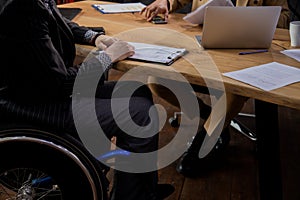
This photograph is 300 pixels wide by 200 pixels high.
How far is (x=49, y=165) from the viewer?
1094 mm

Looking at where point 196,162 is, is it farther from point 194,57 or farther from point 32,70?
point 32,70

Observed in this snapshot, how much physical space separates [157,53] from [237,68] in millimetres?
280

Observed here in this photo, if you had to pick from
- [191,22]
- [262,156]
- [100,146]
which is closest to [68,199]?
[100,146]

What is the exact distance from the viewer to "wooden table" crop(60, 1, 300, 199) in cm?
107

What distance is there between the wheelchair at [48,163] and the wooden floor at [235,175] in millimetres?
663

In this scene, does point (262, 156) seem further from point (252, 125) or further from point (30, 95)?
point (252, 125)

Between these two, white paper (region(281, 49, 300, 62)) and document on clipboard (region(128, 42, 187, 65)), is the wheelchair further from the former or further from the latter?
white paper (region(281, 49, 300, 62))

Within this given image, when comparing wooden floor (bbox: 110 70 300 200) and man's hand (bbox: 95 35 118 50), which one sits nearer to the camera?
man's hand (bbox: 95 35 118 50)

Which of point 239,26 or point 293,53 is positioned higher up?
point 239,26

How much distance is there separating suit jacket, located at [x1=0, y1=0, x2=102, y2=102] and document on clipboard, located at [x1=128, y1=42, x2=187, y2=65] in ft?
0.78

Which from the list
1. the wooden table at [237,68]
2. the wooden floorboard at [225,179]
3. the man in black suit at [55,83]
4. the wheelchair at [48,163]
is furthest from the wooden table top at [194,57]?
the wooden floorboard at [225,179]

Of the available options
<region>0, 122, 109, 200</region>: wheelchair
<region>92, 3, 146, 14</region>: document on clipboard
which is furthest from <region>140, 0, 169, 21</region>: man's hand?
<region>0, 122, 109, 200</region>: wheelchair

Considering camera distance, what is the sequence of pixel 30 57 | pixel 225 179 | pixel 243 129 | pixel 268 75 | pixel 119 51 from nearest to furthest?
pixel 30 57 < pixel 268 75 < pixel 119 51 < pixel 225 179 < pixel 243 129

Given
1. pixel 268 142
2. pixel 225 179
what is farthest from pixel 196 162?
pixel 268 142
